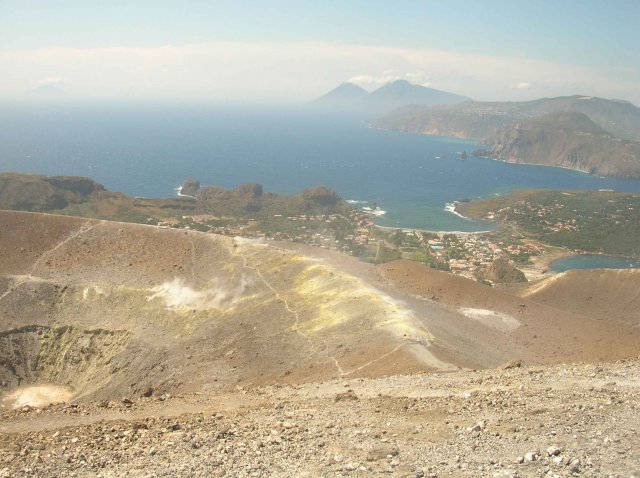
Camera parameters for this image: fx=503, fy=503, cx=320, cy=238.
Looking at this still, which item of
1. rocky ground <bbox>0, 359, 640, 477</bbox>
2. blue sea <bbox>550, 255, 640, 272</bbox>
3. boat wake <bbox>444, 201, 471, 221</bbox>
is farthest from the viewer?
boat wake <bbox>444, 201, 471, 221</bbox>

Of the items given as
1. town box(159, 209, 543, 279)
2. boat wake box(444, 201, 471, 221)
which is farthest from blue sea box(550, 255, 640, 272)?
boat wake box(444, 201, 471, 221)

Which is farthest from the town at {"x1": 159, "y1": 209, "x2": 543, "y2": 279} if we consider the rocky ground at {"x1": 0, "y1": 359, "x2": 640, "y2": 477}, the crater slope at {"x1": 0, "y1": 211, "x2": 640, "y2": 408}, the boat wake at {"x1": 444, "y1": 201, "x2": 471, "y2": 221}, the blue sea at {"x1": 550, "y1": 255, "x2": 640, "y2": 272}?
the rocky ground at {"x1": 0, "y1": 359, "x2": 640, "y2": 477}

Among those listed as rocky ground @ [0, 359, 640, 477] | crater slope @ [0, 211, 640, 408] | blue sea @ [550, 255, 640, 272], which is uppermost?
rocky ground @ [0, 359, 640, 477]

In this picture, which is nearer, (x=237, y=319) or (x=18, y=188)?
(x=237, y=319)

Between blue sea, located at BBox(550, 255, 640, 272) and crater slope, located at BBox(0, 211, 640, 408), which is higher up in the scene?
crater slope, located at BBox(0, 211, 640, 408)

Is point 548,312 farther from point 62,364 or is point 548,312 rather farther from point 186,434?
→ point 62,364

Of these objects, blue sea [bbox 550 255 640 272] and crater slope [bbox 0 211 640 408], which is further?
blue sea [bbox 550 255 640 272]

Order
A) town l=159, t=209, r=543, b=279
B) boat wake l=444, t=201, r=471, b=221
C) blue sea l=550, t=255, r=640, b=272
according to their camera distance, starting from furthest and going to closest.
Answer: boat wake l=444, t=201, r=471, b=221 < blue sea l=550, t=255, r=640, b=272 < town l=159, t=209, r=543, b=279

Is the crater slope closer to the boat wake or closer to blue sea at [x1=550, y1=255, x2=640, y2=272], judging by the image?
blue sea at [x1=550, y1=255, x2=640, y2=272]

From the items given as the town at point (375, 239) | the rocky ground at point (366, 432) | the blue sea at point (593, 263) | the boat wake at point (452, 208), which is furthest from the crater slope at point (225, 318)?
the boat wake at point (452, 208)

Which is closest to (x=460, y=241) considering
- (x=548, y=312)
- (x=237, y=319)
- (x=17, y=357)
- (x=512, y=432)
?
(x=548, y=312)
